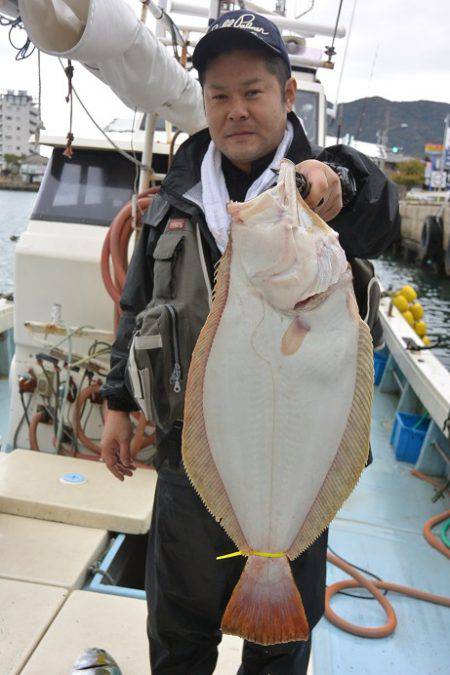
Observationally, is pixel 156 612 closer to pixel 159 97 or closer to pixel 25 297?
pixel 159 97

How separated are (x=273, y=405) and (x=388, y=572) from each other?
2696mm

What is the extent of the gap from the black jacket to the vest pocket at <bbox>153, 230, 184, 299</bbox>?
3.5 inches

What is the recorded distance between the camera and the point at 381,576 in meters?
3.56

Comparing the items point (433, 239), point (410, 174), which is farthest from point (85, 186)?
point (410, 174)

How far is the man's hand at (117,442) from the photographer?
2.16 metres

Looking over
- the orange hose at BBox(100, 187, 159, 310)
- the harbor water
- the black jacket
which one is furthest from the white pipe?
the harbor water

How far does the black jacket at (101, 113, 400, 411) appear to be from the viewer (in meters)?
1.75

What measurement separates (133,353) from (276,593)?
2.78ft

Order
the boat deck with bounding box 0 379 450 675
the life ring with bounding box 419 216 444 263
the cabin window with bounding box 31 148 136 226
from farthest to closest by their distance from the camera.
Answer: the life ring with bounding box 419 216 444 263 → the cabin window with bounding box 31 148 136 226 → the boat deck with bounding box 0 379 450 675

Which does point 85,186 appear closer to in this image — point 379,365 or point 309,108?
point 309,108

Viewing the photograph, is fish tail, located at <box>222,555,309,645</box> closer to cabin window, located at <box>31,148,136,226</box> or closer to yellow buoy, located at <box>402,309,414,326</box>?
cabin window, located at <box>31,148,136,226</box>

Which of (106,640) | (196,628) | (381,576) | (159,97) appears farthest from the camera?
(381,576)

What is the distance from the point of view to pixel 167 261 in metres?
1.84

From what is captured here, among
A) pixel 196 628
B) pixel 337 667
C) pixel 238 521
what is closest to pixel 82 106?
pixel 238 521
